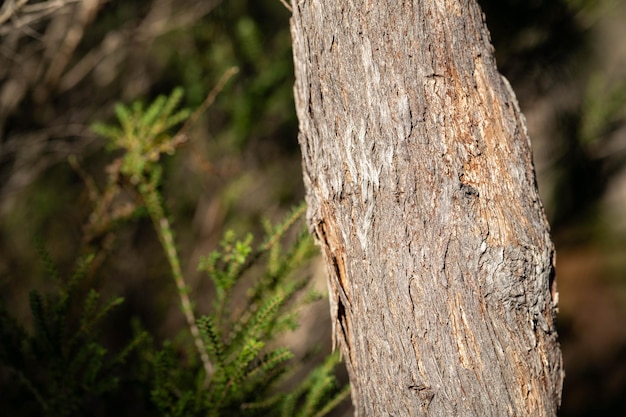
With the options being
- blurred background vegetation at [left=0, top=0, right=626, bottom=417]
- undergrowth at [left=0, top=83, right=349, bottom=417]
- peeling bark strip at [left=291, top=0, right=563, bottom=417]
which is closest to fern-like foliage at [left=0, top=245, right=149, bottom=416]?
undergrowth at [left=0, top=83, right=349, bottom=417]

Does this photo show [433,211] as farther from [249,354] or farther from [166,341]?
[166,341]

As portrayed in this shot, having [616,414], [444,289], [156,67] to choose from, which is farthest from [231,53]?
[616,414]

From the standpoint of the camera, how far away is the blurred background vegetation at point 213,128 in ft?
8.20

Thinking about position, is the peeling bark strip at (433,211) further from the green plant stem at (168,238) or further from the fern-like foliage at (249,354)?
the green plant stem at (168,238)

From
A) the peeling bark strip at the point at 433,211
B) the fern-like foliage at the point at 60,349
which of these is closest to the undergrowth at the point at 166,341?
the fern-like foliage at the point at 60,349

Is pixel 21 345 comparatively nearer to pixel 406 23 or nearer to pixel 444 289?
pixel 444 289

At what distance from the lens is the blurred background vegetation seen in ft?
8.20

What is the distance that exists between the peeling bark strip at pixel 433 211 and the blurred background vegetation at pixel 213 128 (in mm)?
1096

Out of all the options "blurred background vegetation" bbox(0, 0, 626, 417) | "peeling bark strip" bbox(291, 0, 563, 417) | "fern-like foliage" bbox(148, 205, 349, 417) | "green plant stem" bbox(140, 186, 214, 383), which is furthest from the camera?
"blurred background vegetation" bbox(0, 0, 626, 417)

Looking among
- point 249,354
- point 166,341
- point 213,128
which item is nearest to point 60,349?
point 166,341

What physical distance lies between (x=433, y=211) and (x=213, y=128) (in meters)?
2.29

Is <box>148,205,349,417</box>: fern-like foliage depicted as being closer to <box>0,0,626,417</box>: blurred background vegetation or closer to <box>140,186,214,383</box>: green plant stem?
<box>140,186,214,383</box>: green plant stem

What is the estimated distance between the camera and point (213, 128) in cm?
311

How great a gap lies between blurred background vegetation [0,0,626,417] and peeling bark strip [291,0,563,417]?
1096 mm
